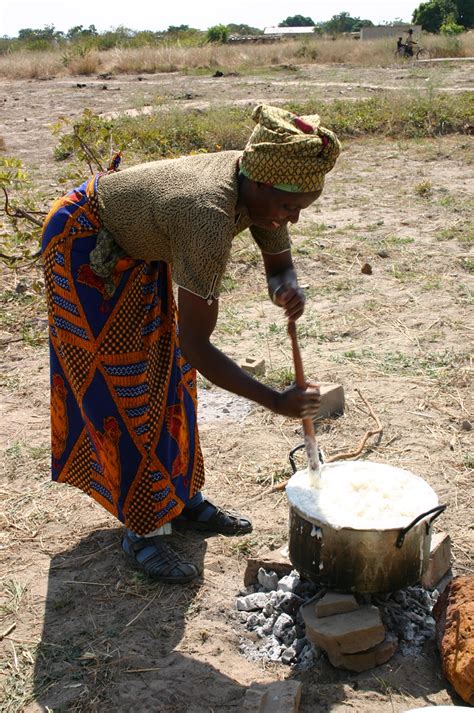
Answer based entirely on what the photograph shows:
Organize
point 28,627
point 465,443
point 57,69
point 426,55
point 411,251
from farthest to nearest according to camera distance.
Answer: point 426,55, point 57,69, point 411,251, point 465,443, point 28,627

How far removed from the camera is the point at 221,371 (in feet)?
7.00

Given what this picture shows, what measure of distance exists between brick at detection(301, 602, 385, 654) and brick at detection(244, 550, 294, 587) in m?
0.31

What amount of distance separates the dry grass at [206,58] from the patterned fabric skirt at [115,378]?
21481mm

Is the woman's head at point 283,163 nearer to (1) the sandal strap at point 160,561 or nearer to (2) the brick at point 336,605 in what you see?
(2) the brick at point 336,605

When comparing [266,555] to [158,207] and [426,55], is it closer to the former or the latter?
[158,207]

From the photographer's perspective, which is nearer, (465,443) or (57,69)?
(465,443)

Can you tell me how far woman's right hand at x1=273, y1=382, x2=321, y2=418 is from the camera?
6.93 feet

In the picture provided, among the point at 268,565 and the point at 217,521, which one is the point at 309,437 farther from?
the point at 217,521

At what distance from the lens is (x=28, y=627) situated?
2.51 meters

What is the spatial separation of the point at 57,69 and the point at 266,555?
23884 millimetres

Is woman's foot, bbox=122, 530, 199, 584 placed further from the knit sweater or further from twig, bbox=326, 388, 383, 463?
the knit sweater

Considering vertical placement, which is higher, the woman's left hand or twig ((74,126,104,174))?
twig ((74,126,104,174))

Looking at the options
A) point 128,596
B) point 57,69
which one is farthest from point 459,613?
point 57,69

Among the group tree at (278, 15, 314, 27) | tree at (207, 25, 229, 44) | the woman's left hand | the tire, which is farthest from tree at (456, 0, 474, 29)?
the woman's left hand
